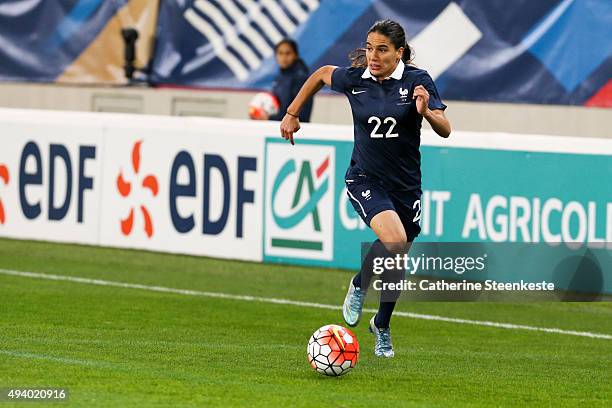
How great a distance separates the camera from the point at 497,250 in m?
14.7

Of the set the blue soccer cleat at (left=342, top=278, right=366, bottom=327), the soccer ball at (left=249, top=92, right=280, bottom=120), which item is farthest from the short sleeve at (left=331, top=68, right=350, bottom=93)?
the soccer ball at (left=249, top=92, right=280, bottom=120)

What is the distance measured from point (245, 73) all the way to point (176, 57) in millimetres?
1339

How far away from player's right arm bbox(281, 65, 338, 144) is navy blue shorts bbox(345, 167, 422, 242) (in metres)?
0.49

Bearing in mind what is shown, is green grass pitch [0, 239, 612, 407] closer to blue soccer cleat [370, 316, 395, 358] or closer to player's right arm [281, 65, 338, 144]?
blue soccer cleat [370, 316, 395, 358]

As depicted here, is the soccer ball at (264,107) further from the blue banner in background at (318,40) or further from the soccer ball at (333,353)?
the soccer ball at (333,353)

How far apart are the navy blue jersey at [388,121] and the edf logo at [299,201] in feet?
18.0

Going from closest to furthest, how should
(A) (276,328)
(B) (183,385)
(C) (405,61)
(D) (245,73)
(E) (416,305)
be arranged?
(B) (183,385)
(C) (405,61)
(A) (276,328)
(E) (416,305)
(D) (245,73)

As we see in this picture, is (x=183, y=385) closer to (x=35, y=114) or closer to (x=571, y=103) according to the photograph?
(x=35, y=114)

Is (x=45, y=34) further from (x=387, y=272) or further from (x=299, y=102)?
(x=387, y=272)

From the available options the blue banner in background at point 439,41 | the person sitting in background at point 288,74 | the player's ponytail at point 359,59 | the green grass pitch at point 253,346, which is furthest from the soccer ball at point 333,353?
the blue banner in background at point 439,41

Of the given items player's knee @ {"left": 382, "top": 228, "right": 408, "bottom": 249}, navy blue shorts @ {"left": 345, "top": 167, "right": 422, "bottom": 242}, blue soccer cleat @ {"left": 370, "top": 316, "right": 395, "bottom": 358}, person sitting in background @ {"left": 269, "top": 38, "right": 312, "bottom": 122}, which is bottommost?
blue soccer cleat @ {"left": 370, "top": 316, "right": 395, "bottom": 358}

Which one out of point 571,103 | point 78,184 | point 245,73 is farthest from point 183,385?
point 245,73

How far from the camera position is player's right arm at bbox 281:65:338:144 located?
34.3 feet

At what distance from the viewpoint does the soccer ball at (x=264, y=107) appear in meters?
18.9
